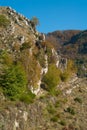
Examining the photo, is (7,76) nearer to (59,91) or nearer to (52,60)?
(59,91)

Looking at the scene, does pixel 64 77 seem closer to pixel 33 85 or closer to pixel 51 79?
pixel 51 79

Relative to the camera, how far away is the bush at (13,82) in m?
60.5

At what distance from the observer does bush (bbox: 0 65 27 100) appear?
198 feet

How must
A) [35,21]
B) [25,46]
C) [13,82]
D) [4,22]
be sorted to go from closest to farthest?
[13,82] → [25,46] → [4,22] → [35,21]

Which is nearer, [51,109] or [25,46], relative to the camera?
[51,109]

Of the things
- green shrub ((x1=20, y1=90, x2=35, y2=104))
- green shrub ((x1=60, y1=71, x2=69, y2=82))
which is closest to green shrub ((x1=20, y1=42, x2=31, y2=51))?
green shrub ((x1=20, y1=90, x2=35, y2=104))

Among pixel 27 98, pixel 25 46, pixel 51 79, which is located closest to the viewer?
pixel 27 98

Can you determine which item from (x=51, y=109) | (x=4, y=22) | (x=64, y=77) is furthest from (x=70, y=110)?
(x=4, y=22)

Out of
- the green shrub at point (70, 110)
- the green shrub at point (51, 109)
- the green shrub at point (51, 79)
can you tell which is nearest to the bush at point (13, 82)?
the green shrub at point (51, 109)

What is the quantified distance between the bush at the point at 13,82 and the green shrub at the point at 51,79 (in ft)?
59.6

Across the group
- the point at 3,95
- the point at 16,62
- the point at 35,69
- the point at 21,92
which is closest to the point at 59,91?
the point at 35,69

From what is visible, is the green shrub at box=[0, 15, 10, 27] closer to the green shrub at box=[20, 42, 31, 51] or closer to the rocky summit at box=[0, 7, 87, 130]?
the rocky summit at box=[0, 7, 87, 130]

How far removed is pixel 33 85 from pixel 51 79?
36.4 feet

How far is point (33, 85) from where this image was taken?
7325cm
